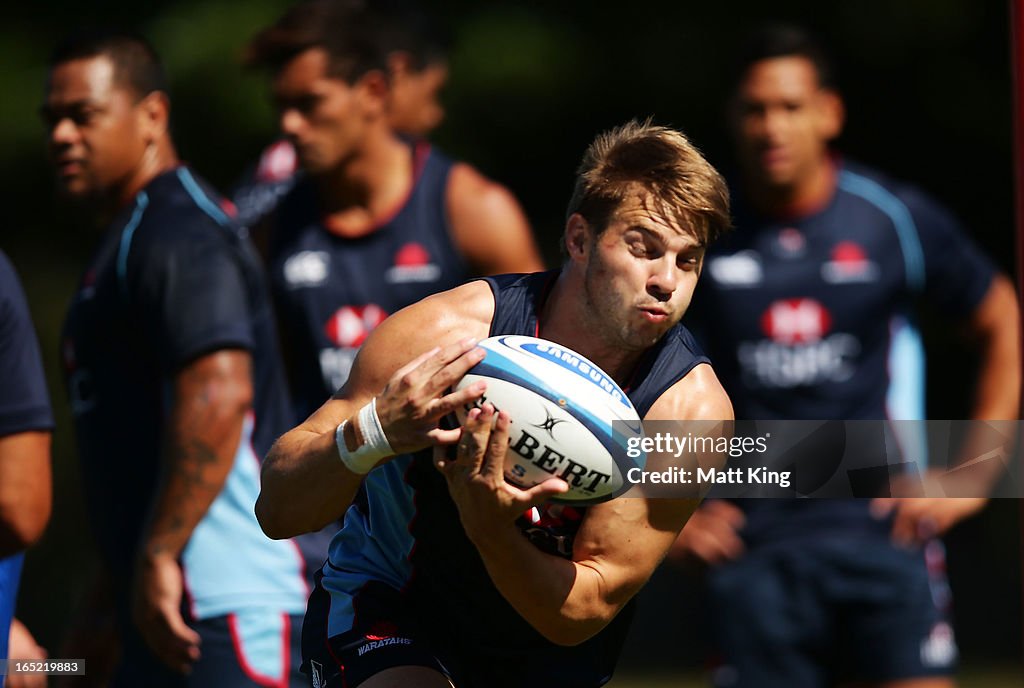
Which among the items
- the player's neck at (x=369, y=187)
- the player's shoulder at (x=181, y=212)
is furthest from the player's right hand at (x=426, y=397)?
the player's neck at (x=369, y=187)

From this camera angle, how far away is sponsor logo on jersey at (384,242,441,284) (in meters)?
6.72

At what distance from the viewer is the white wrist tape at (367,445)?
3557 millimetres

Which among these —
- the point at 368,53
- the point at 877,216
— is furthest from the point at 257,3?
the point at 877,216

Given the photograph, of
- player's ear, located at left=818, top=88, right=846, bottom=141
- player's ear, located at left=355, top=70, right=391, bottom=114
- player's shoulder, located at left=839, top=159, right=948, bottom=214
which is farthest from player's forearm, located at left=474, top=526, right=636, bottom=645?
player's ear, located at left=818, top=88, right=846, bottom=141

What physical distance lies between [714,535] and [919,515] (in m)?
0.83

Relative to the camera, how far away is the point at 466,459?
11.4 feet

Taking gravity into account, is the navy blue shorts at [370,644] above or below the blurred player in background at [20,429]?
below

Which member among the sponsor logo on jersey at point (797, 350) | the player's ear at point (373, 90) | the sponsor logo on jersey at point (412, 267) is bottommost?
the sponsor logo on jersey at point (797, 350)

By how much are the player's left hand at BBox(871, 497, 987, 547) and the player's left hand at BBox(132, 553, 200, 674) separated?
9.88ft

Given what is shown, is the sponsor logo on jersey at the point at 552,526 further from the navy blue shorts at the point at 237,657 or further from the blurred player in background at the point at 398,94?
the blurred player in background at the point at 398,94

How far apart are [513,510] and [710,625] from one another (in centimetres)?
391

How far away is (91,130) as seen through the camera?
5637 millimetres

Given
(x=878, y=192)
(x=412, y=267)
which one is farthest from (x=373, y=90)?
(x=878, y=192)

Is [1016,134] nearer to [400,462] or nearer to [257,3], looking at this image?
[400,462]
